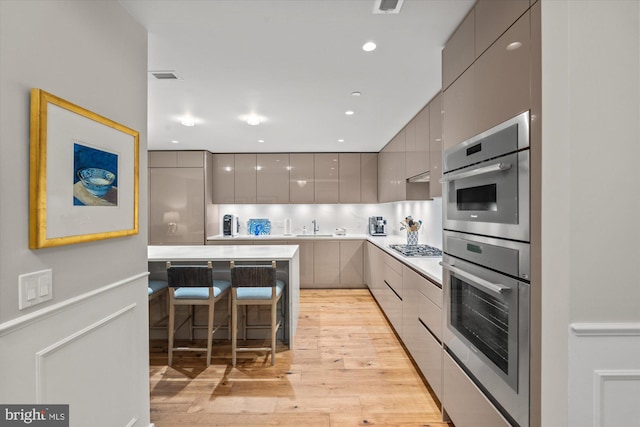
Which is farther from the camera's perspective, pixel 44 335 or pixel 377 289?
pixel 377 289

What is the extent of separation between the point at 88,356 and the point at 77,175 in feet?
2.66

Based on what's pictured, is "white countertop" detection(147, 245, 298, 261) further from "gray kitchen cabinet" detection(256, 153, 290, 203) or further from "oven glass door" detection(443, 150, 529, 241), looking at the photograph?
"gray kitchen cabinet" detection(256, 153, 290, 203)

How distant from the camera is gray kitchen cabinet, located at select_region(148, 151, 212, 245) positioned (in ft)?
17.5

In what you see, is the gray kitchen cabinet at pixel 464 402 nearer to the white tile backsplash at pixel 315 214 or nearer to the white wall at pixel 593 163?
the white wall at pixel 593 163

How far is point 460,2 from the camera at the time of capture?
63.6 inches

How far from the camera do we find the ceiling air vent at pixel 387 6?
5.10 feet

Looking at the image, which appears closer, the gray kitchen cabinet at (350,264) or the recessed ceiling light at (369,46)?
the recessed ceiling light at (369,46)

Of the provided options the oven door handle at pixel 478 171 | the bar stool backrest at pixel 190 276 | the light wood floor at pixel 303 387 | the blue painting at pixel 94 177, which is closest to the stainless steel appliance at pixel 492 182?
the oven door handle at pixel 478 171

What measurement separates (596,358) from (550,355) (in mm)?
177

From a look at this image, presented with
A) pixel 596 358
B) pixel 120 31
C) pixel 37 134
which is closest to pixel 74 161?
pixel 37 134

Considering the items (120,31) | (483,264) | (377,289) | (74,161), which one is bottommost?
(377,289)

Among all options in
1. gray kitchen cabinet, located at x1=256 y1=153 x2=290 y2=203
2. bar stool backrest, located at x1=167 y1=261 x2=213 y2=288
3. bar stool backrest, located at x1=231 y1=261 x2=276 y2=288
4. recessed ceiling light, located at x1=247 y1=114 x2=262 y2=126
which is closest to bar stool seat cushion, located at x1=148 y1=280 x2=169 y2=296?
bar stool backrest, located at x1=167 y1=261 x2=213 y2=288

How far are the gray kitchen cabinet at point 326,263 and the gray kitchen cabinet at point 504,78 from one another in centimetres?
389

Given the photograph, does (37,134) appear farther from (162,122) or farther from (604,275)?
(162,122)
